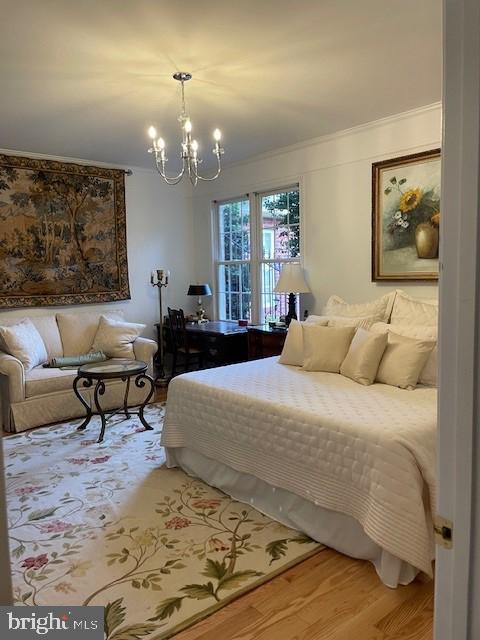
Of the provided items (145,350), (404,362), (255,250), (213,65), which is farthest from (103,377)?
(255,250)

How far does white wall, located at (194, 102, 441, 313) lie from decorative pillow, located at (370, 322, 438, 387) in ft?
2.31

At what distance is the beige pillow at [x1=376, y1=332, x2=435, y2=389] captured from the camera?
2.72 metres

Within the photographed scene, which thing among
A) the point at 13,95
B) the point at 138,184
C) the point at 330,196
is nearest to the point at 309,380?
the point at 330,196

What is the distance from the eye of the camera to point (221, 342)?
4949mm

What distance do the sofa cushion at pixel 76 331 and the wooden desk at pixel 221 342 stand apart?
1080 mm

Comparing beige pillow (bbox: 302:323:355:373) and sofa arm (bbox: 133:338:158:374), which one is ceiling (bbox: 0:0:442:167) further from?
sofa arm (bbox: 133:338:158:374)

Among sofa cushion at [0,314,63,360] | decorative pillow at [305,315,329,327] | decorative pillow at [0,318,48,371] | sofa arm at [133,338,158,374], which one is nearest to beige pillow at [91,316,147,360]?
sofa arm at [133,338,158,374]

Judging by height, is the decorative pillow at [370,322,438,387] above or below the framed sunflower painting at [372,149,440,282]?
below

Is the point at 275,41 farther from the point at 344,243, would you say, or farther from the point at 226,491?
the point at 226,491

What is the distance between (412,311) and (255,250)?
7.72ft

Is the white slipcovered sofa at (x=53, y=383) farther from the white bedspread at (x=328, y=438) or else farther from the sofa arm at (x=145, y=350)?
the white bedspread at (x=328, y=438)

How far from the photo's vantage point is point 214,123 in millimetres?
3934

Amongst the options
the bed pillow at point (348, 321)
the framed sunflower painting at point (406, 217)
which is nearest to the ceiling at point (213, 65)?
the framed sunflower painting at point (406, 217)

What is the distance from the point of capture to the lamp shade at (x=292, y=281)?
4.48 meters
